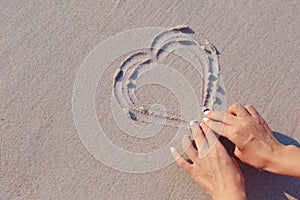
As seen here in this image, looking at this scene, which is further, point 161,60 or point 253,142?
point 161,60

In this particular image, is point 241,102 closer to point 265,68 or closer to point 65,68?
point 265,68

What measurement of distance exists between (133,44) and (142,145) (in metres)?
0.37

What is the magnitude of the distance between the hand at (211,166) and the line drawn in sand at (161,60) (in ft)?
0.30

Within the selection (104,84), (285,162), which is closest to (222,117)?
(285,162)

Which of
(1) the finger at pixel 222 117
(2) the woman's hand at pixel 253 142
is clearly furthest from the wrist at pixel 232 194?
(1) the finger at pixel 222 117

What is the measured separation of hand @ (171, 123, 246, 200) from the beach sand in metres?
0.05

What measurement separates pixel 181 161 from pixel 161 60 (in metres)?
0.37

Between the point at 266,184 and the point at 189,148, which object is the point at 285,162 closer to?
the point at 266,184

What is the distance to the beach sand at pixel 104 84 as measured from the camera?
1432 mm

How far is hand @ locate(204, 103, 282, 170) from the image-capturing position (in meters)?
1.44

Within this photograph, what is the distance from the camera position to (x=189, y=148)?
1457 mm

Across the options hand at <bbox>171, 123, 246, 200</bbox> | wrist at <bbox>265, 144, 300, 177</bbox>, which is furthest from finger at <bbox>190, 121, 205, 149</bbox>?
wrist at <bbox>265, 144, 300, 177</bbox>

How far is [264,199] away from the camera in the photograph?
4.83 feet

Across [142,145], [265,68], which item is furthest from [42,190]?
[265,68]
